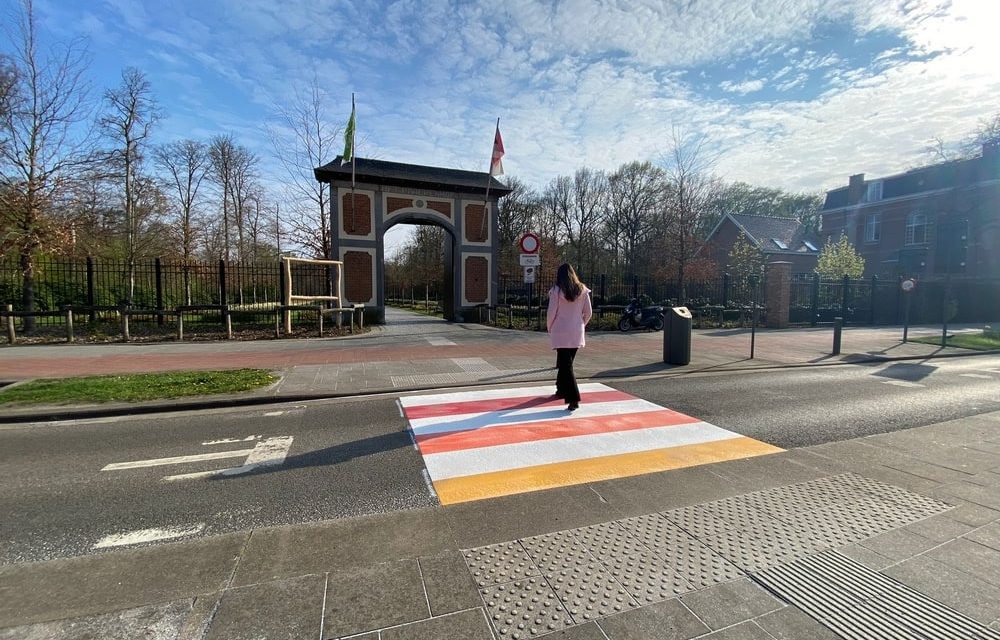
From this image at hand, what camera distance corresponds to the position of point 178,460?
4.23 meters

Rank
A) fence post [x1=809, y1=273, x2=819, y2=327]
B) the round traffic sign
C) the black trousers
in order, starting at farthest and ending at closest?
1. fence post [x1=809, y1=273, x2=819, y2=327]
2. the round traffic sign
3. the black trousers

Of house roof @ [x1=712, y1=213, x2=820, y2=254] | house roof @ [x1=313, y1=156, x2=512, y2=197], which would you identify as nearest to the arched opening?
house roof @ [x1=313, y1=156, x2=512, y2=197]

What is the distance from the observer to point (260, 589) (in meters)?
2.32

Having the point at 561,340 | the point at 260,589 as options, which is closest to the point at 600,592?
the point at 260,589

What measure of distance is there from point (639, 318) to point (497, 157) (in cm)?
849

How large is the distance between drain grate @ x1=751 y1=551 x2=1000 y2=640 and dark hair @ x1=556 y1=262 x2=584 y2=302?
3.78 meters

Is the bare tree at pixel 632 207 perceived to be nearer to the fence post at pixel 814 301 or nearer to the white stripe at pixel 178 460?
the fence post at pixel 814 301

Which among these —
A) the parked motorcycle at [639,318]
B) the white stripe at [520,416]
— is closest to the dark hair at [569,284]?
the white stripe at [520,416]

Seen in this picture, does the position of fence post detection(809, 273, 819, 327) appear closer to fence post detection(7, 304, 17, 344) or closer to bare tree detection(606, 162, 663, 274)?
bare tree detection(606, 162, 663, 274)

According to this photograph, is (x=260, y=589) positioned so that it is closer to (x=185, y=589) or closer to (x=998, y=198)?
(x=185, y=589)

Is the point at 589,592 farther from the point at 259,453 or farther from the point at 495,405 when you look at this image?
the point at 495,405

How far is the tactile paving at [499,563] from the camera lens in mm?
2424

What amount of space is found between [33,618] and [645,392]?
691 cm

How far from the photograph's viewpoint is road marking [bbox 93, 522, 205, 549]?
2.84 metres
